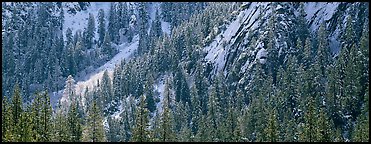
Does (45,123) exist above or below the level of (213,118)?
above

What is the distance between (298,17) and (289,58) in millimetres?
27340

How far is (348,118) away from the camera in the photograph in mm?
108688

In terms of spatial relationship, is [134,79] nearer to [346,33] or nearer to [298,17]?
[298,17]

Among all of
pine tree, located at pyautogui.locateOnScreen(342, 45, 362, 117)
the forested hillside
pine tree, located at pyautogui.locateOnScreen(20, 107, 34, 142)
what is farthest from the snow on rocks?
pine tree, located at pyautogui.locateOnScreen(20, 107, 34, 142)

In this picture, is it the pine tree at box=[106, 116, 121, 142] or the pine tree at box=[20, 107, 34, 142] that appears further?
the pine tree at box=[106, 116, 121, 142]

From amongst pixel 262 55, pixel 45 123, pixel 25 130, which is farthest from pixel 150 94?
pixel 25 130

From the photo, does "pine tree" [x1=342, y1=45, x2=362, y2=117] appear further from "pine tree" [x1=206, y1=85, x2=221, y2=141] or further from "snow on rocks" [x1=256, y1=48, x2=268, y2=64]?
"snow on rocks" [x1=256, y1=48, x2=268, y2=64]

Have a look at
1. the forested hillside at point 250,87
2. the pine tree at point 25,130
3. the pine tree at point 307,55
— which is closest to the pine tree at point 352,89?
the forested hillside at point 250,87

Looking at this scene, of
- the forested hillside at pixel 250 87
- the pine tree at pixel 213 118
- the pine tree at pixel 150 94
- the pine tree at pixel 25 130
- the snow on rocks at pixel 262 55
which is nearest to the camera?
the pine tree at pixel 25 130

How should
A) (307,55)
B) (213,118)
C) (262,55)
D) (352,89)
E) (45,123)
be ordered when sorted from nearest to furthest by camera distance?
(45,123) < (352,89) < (213,118) < (307,55) < (262,55)

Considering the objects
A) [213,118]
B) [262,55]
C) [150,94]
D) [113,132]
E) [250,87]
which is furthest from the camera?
[150,94]

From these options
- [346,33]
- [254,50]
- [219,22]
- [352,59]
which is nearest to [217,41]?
[219,22]

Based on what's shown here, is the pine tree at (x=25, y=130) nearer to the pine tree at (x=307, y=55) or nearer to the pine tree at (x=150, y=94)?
the pine tree at (x=307, y=55)

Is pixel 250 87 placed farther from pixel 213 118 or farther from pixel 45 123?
pixel 45 123
